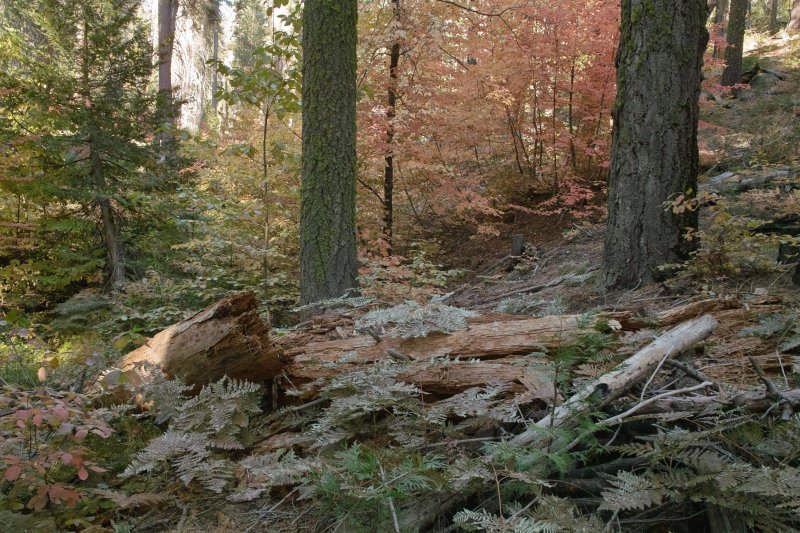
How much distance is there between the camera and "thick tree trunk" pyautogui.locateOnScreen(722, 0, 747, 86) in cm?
1191

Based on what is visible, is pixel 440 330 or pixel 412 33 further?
pixel 412 33

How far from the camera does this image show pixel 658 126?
3.93m

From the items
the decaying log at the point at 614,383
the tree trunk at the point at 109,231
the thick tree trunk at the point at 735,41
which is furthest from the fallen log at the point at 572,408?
the thick tree trunk at the point at 735,41

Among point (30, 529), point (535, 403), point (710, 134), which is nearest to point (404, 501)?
point (535, 403)

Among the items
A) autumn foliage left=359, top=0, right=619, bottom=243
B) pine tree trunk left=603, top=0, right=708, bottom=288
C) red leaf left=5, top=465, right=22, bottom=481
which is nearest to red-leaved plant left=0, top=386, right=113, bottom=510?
red leaf left=5, top=465, right=22, bottom=481

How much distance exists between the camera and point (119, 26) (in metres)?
8.09

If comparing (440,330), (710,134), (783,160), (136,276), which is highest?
(710,134)

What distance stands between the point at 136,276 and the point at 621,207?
25.2 ft

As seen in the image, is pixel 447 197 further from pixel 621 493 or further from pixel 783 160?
pixel 621 493

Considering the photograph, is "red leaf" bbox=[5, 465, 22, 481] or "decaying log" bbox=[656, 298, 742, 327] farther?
"decaying log" bbox=[656, 298, 742, 327]

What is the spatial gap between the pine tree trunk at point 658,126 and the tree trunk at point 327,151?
2411mm

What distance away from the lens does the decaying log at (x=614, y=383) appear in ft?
5.15

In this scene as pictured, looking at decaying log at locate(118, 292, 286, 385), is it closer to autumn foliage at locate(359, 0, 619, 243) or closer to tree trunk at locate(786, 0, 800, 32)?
autumn foliage at locate(359, 0, 619, 243)

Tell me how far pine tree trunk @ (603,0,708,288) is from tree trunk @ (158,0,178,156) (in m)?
7.48
